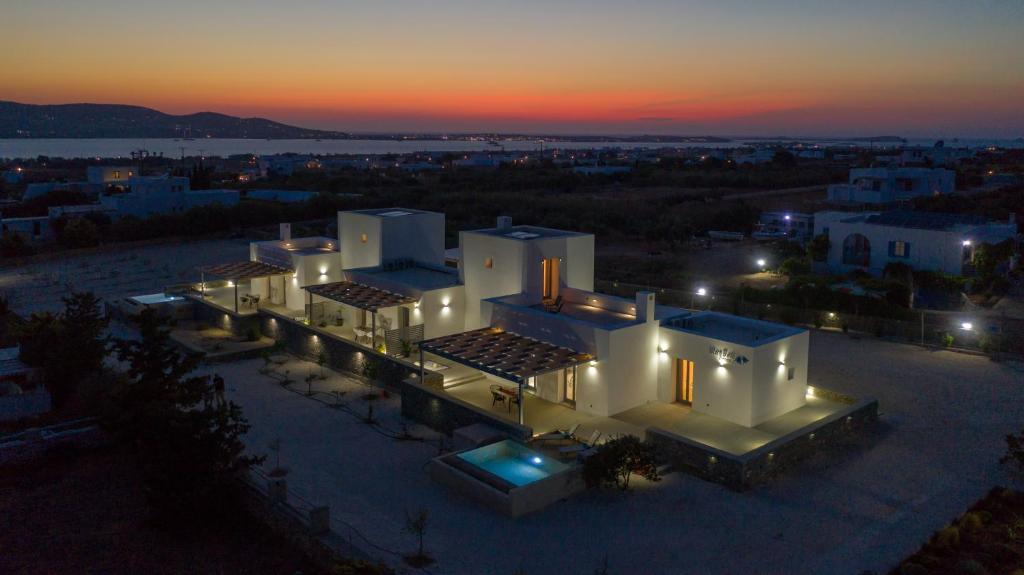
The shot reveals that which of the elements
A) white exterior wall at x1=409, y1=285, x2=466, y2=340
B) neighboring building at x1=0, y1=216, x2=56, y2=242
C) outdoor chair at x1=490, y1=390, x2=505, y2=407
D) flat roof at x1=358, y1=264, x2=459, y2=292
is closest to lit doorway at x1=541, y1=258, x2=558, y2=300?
white exterior wall at x1=409, y1=285, x2=466, y2=340

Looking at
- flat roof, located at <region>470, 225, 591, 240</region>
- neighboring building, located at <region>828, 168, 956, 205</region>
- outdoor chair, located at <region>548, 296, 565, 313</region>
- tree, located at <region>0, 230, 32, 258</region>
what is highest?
neighboring building, located at <region>828, 168, 956, 205</region>

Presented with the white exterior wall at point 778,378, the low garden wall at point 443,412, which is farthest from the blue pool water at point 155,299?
the white exterior wall at point 778,378

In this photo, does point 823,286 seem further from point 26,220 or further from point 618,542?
point 26,220

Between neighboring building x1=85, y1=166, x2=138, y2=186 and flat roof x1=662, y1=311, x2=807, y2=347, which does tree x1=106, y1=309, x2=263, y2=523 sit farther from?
neighboring building x1=85, y1=166, x2=138, y2=186

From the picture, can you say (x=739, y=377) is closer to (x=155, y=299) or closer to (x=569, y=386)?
(x=569, y=386)

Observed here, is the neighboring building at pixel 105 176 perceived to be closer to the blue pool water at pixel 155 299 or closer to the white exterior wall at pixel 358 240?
the blue pool water at pixel 155 299

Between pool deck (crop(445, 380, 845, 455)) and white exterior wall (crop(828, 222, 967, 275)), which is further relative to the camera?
white exterior wall (crop(828, 222, 967, 275))
